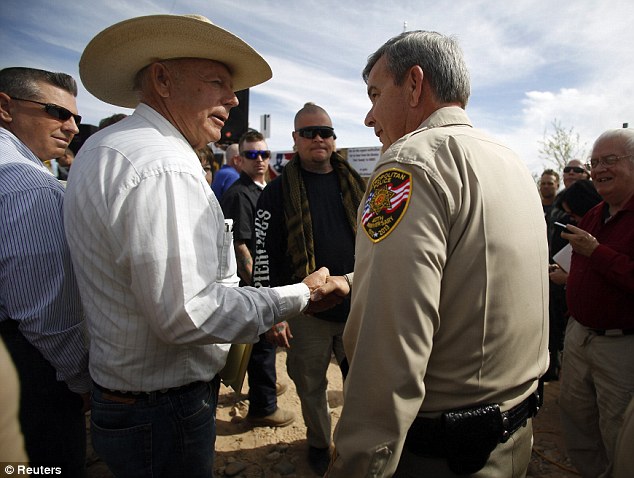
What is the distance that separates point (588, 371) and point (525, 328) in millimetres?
2001

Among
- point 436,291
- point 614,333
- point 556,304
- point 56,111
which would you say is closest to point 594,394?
point 614,333

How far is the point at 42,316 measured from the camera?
5.14ft

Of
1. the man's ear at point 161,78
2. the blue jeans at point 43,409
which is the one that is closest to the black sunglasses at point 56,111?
the man's ear at point 161,78

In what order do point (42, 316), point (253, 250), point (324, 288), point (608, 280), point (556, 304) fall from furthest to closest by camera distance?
point (556, 304)
point (253, 250)
point (608, 280)
point (324, 288)
point (42, 316)

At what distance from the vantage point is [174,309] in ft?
3.91

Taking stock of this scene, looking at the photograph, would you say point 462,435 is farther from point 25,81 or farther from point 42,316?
point 25,81

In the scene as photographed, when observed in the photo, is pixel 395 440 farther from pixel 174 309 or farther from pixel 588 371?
pixel 588 371

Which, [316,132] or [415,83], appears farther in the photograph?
[316,132]

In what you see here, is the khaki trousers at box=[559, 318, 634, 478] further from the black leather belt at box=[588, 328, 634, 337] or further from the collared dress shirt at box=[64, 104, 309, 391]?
the collared dress shirt at box=[64, 104, 309, 391]

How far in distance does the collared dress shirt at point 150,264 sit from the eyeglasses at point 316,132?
5.42ft

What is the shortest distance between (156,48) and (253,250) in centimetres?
199

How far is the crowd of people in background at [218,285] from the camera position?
1.08 m

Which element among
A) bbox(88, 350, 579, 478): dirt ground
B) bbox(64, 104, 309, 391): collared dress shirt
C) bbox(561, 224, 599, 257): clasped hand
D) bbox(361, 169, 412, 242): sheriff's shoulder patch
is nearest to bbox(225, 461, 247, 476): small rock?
bbox(88, 350, 579, 478): dirt ground

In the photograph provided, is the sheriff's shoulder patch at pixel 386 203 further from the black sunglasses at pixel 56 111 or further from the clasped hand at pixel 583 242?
the clasped hand at pixel 583 242
